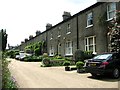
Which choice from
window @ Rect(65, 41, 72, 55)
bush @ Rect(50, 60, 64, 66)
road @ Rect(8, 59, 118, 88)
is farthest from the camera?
window @ Rect(65, 41, 72, 55)

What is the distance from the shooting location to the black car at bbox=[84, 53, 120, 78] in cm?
1270

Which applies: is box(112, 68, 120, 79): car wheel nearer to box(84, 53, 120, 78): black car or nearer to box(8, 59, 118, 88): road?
box(84, 53, 120, 78): black car

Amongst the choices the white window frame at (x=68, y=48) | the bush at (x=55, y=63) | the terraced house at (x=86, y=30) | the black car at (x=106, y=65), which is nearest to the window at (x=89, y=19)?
the terraced house at (x=86, y=30)

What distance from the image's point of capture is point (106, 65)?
12664mm

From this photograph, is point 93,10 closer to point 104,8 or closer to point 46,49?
point 104,8

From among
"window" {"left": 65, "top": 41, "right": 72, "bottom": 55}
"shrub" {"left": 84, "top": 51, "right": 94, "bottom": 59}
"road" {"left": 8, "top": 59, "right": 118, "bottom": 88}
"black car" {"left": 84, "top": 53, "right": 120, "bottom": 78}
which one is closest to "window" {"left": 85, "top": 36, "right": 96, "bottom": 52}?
"shrub" {"left": 84, "top": 51, "right": 94, "bottom": 59}

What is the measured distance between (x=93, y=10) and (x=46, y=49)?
20.7 meters

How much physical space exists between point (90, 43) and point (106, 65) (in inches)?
432

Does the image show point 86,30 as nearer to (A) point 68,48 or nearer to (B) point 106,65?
(A) point 68,48

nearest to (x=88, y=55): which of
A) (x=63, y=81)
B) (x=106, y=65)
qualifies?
(x=106, y=65)

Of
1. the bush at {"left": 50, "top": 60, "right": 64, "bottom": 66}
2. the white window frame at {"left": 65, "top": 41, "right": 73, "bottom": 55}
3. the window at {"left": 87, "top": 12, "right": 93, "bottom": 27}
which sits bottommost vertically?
the bush at {"left": 50, "top": 60, "right": 64, "bottom": 66}

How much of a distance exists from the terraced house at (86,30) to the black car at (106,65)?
6.78 meters

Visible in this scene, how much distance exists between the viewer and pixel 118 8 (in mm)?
18688

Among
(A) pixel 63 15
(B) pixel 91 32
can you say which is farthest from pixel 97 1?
(A) pixel 63 15
